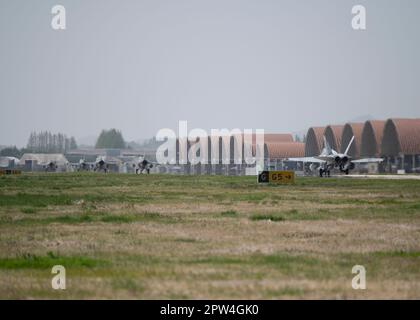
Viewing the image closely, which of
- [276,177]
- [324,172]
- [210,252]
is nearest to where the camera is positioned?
[210,252]

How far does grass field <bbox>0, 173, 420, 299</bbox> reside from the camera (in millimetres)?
15594

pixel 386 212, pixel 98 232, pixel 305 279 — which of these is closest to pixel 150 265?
pixel 305 279

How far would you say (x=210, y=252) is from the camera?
20609 millimetres

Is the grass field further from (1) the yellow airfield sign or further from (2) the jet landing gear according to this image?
(2) the jet landing gear

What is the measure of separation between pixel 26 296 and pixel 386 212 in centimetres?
2192

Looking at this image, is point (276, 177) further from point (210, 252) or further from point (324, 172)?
point (210, 252)

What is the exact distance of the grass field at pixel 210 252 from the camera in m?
15.6

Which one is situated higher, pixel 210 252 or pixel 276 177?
pixel 276 177

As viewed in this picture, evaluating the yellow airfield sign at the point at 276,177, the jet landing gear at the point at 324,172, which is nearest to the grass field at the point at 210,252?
the yellow airfield sign at the point at 276,177

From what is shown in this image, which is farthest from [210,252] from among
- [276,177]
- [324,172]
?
[324,172]

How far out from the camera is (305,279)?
16516mm

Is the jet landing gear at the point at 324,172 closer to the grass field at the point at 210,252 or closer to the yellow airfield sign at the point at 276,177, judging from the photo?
the yellow airfield sign at the point at 276,177
